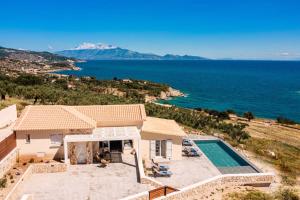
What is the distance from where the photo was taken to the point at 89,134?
2209 centimetres

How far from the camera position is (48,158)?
21938 mm

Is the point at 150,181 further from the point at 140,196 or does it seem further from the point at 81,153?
the point at 81,153

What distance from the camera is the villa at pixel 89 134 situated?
2148 cm

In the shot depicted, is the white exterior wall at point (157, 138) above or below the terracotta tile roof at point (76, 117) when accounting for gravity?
below

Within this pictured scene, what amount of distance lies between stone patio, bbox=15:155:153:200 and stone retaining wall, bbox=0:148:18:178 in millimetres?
1560

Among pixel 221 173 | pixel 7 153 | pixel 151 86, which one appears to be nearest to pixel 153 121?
pixel 221 173

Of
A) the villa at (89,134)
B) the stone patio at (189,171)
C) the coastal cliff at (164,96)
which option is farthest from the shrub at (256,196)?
the coastal cliff at (164,96)

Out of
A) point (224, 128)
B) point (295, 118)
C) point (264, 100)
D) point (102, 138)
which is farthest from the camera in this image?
point (264, 100)

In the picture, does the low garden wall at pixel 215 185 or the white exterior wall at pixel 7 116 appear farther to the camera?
the white exterior wall at pixel 7 116

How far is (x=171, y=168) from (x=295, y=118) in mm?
54798

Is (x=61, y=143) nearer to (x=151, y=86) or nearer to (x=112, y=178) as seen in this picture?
(x=112, y=178)

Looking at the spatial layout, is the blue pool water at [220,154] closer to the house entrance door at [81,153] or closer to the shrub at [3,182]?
the house entrance door at [81,153]

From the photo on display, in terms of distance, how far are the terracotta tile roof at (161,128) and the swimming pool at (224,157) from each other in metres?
3.62

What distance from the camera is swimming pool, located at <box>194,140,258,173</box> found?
22.3 m
